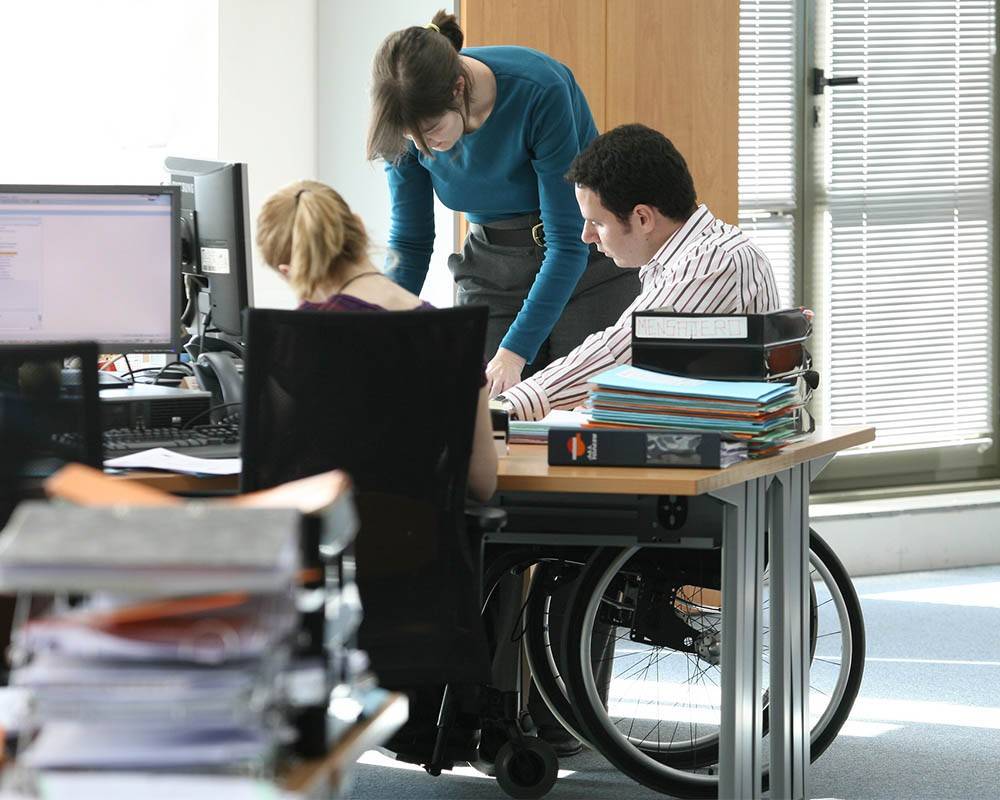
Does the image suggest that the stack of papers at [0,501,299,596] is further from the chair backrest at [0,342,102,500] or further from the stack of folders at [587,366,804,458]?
the stack of folders at [587,366,804,458]

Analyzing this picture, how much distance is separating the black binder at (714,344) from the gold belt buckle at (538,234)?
89 cm

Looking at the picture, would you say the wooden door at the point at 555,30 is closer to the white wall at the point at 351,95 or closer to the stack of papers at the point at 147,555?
the white wall at the point at 351,95

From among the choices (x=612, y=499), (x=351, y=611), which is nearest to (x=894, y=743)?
(x=612, y=499)

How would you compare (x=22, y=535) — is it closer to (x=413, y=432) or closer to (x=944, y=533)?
(x=413, y=432)

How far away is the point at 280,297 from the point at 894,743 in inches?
89.1

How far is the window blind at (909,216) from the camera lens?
16.5 ft

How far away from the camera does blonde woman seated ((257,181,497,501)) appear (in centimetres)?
216

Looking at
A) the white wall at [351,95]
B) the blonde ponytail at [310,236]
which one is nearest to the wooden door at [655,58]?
the white wall at [351,95]

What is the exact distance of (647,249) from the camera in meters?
2.83

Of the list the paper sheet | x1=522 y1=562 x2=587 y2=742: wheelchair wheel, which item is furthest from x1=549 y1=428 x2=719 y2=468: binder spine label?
x1=522 y1=562 x2=587 y2=742: wheelchair wheel

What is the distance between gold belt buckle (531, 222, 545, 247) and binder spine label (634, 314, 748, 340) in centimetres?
90

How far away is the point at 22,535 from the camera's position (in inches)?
40.1

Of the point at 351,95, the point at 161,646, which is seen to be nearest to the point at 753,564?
the point at 161,646

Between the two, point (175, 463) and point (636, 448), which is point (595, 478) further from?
point (175, 463)
